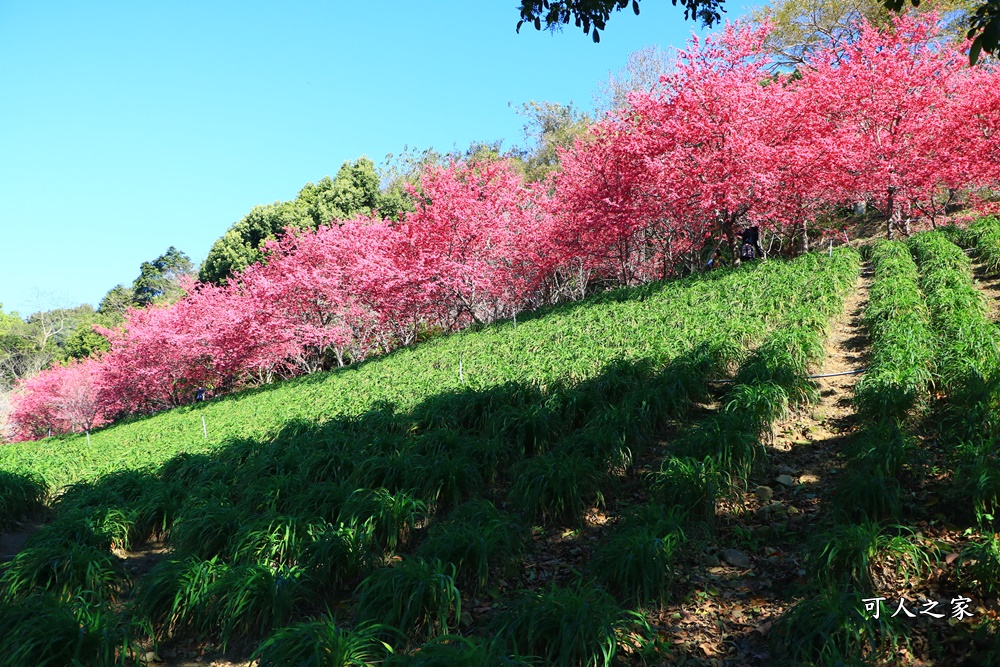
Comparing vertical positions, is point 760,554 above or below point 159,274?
below

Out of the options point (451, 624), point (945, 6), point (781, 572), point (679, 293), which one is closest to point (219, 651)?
point (451, 624)

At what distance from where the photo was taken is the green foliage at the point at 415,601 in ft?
11.2

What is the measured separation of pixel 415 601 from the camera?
11.3 ft

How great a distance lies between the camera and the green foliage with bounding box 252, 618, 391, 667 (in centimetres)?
293

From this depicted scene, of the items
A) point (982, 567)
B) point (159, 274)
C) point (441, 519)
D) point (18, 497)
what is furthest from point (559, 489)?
point (159, 274)

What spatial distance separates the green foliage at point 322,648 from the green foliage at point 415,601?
24cm

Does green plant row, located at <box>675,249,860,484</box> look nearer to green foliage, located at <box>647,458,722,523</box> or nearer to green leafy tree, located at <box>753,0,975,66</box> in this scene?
green foliage, located at <box>647,458,722,523</box>

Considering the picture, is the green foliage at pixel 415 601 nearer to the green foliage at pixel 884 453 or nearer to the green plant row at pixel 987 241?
the green foliage at pixel 884 453

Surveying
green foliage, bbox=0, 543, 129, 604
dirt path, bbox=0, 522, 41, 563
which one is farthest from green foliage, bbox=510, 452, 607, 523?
dirt path, bbox=0, 522, 41, 563

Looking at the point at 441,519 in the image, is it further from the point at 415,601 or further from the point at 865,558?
the point at 865,558

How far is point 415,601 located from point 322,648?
607 mm

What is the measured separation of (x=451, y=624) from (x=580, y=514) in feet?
4.75

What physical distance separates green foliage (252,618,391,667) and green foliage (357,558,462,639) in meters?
0.24

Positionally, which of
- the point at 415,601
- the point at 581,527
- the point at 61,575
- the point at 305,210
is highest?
the point at 305,210
